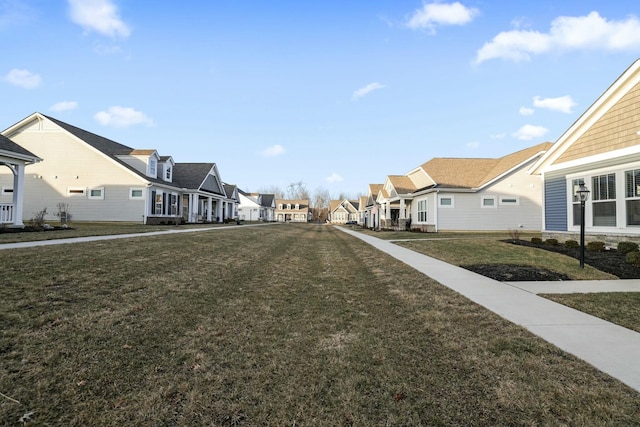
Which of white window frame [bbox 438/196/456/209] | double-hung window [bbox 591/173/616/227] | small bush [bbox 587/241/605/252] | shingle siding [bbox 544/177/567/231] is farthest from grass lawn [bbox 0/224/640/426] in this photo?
white window frame [bbox 438/196/456/209]

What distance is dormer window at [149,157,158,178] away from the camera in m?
26.1

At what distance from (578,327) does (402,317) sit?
7.37 ft

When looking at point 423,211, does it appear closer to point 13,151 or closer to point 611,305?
point 611,305

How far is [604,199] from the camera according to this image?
11641 millimetres

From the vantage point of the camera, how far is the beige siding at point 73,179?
2306cm

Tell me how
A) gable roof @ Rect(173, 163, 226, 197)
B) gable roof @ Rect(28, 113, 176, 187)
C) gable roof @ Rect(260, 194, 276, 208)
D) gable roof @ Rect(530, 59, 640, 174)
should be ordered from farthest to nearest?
gable roof @ Rect(260, 194, 276, 208)
gable roof @ Rect(173, 163, 226, 197)
gable roof @ Rect(28, 113, 176, 187)
gable roof @ Rect(530, 59, 640, 174)

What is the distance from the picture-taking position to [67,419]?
250 centimetres

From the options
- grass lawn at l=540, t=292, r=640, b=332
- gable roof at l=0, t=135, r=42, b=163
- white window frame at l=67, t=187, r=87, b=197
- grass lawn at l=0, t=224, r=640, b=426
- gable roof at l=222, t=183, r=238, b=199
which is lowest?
grass lawn at l=0, t=224, r=640, b=426

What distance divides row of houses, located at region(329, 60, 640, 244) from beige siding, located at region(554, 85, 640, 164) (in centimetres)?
3

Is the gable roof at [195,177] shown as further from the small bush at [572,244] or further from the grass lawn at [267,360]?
the small bush at [572,244]

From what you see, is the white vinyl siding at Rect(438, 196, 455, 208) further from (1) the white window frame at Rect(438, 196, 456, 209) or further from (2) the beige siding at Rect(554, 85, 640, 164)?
(2) the beige siding at Rect(554, 85, 640, 164)

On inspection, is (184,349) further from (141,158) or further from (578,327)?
(141,158)

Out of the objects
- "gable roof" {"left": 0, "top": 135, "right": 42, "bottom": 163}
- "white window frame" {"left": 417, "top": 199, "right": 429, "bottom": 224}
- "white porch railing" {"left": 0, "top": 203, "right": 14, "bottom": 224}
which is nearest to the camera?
"gable roof" {"left": 0, "top": 135, "right": 42, "bottom": 163}

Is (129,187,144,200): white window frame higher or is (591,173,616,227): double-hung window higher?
(129,187,144,200): white window frame
